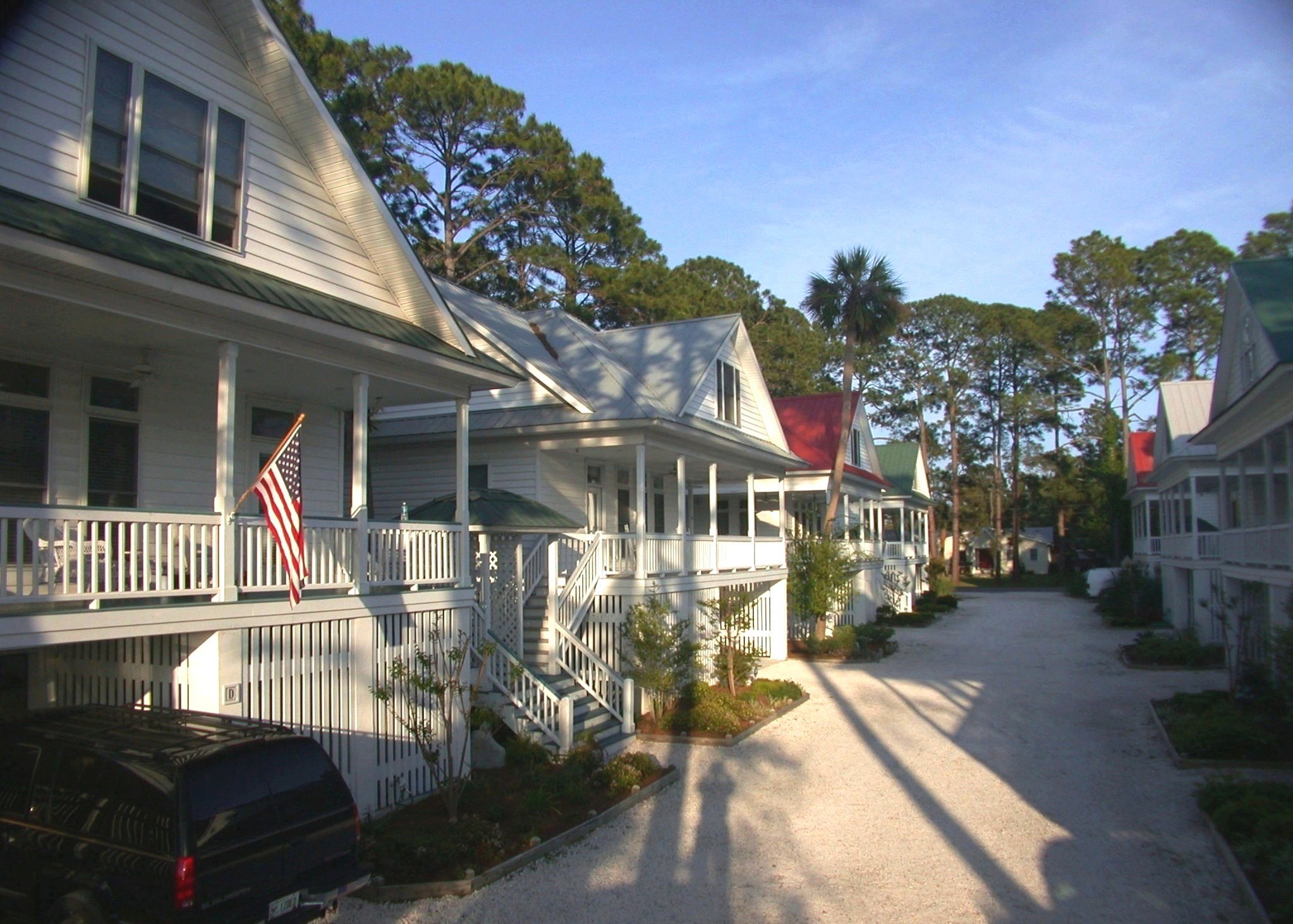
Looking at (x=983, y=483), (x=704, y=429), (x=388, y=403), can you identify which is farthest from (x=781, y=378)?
(x=388, y=403)

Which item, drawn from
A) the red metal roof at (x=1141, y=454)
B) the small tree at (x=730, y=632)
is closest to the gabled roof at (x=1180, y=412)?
the red metal roof at (x=1141, y=454)

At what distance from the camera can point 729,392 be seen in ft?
82.8

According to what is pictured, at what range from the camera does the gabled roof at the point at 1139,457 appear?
46.0 m

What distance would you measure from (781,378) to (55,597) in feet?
170

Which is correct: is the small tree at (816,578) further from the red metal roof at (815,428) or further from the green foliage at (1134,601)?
the green foliage at (1134,601)

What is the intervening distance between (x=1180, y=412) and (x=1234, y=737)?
85.4ft

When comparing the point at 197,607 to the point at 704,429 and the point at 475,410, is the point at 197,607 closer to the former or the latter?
the point at 475,410

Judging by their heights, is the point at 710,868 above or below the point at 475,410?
below

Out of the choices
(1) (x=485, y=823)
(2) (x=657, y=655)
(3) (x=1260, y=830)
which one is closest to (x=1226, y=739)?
(3) (x=1260, y=830)

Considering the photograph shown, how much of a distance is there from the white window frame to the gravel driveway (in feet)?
23.3

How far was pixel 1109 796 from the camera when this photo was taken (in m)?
12.3

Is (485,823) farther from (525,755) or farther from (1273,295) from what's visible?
(1273,295)

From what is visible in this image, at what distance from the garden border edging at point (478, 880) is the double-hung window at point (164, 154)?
708cm

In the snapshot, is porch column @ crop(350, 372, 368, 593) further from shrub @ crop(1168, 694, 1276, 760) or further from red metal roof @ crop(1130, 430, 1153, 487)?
red metal roof @ crop(1130, 430, 1153, 487)
